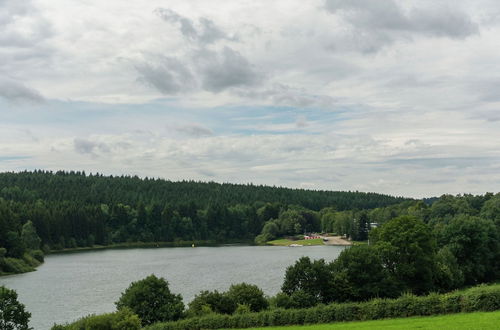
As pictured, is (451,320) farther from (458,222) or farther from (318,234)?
(318,234)

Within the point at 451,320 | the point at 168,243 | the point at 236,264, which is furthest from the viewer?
the point at 168,243

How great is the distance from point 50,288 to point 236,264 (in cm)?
3570

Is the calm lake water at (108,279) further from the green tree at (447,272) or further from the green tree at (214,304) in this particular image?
the green tree at (447,272)

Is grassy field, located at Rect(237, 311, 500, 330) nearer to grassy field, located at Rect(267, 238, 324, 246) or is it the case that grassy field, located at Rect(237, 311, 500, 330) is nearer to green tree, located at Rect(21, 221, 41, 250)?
green tree, located at Rect(21, 221, 41, 250)

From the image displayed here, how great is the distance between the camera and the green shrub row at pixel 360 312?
3809cm

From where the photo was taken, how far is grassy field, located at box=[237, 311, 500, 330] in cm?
2939

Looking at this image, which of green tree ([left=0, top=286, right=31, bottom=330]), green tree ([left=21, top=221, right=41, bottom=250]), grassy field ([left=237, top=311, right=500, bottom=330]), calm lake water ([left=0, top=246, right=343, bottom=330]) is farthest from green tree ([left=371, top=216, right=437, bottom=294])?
green tree ([left=21, top=221, right=41, bottom=250])

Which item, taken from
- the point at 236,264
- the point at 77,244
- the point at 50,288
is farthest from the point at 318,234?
the point at 50,288

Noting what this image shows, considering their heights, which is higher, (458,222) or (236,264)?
(458,222)

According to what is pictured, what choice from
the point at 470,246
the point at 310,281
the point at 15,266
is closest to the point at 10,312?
the point at 310,281

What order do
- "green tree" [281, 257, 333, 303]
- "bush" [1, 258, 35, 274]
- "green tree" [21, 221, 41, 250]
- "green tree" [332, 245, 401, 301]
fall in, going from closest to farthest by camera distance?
"green tree" [281, 257, 333, 303] < "green tree" [332, 245, 401, 301] < "bush" [1, 258, 35, 274] < "green tree" [21, 221, 41, 250]

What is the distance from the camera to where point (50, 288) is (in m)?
74.9

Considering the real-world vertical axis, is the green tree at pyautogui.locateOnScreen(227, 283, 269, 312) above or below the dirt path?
above

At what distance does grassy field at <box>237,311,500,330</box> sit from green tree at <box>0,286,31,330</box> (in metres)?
19.0
